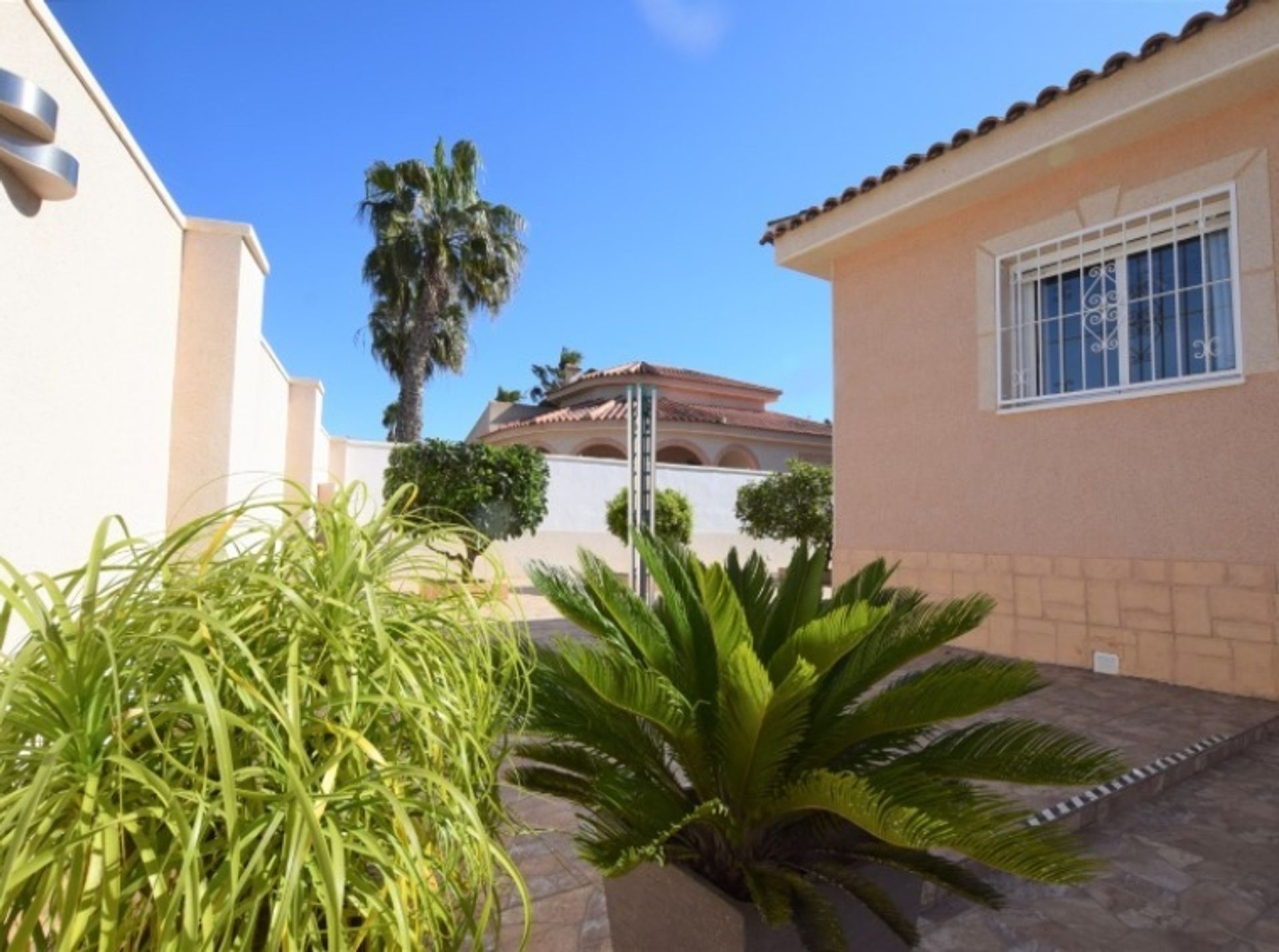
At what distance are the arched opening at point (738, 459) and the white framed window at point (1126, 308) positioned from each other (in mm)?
18010

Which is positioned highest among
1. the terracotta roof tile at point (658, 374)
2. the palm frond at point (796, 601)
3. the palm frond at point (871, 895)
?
the terracotta roof tile at point (658, 374)

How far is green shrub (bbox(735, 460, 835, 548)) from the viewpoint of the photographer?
1350cm

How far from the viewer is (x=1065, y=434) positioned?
20.1ft

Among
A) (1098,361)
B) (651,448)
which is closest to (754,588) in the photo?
(651,448)

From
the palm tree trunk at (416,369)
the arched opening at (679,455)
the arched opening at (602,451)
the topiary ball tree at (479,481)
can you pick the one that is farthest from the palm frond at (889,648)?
the arched opening at (679,455)

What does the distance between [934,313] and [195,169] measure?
6.95m

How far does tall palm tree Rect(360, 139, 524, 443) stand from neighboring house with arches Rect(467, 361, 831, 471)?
4.65m

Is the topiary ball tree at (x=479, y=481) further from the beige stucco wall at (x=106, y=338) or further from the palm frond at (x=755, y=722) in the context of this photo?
the palm frond at (x=755, y=722)

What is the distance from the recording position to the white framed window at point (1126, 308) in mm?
5418

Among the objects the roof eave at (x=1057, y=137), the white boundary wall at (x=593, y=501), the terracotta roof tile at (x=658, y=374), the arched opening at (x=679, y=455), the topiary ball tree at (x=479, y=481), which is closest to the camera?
the roof eave at (x=1057, y=137)

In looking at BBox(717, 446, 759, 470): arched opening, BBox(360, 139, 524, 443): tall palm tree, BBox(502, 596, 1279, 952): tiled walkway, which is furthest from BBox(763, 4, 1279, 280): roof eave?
BBox(717, 446, 759, 470): arched opening

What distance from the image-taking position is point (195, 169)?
18.8 ft

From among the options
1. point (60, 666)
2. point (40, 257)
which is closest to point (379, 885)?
point (60, 666)

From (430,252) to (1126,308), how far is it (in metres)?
16.6
